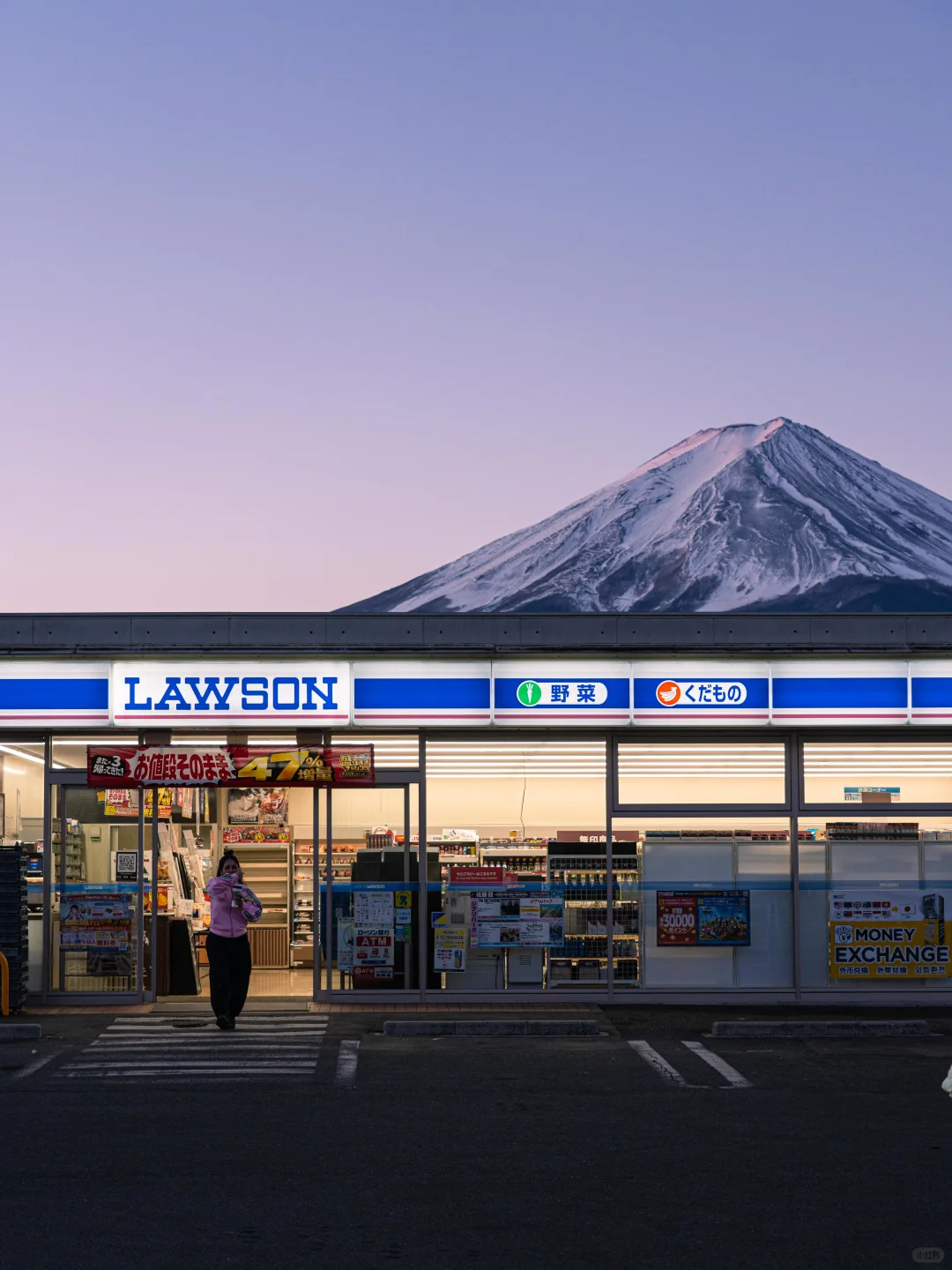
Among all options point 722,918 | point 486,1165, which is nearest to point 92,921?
point 722,918

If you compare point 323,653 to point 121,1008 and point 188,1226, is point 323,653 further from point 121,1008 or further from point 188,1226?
point 188,1226

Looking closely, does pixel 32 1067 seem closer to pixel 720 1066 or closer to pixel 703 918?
pixel 720 1066

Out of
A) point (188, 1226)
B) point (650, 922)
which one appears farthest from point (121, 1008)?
point (188, 1226)

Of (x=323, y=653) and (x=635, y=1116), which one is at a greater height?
(x=323, y=653)

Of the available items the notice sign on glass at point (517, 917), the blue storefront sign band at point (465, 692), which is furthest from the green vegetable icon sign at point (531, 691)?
the notice sign on glass at point (517, 917)

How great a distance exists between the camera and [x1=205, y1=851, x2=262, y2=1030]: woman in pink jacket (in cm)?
1493

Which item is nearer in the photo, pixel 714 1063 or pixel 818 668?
pixel 714 1063

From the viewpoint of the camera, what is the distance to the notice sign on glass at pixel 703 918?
17297 millimetres

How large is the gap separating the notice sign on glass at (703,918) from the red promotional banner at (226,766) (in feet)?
11.8

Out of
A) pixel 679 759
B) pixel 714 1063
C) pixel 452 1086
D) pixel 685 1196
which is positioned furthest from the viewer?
pixel 679 759

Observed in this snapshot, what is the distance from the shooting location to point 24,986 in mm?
16344

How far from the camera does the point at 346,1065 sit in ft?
41.7

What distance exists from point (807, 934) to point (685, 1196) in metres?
9.80

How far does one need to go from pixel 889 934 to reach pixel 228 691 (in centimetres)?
774
